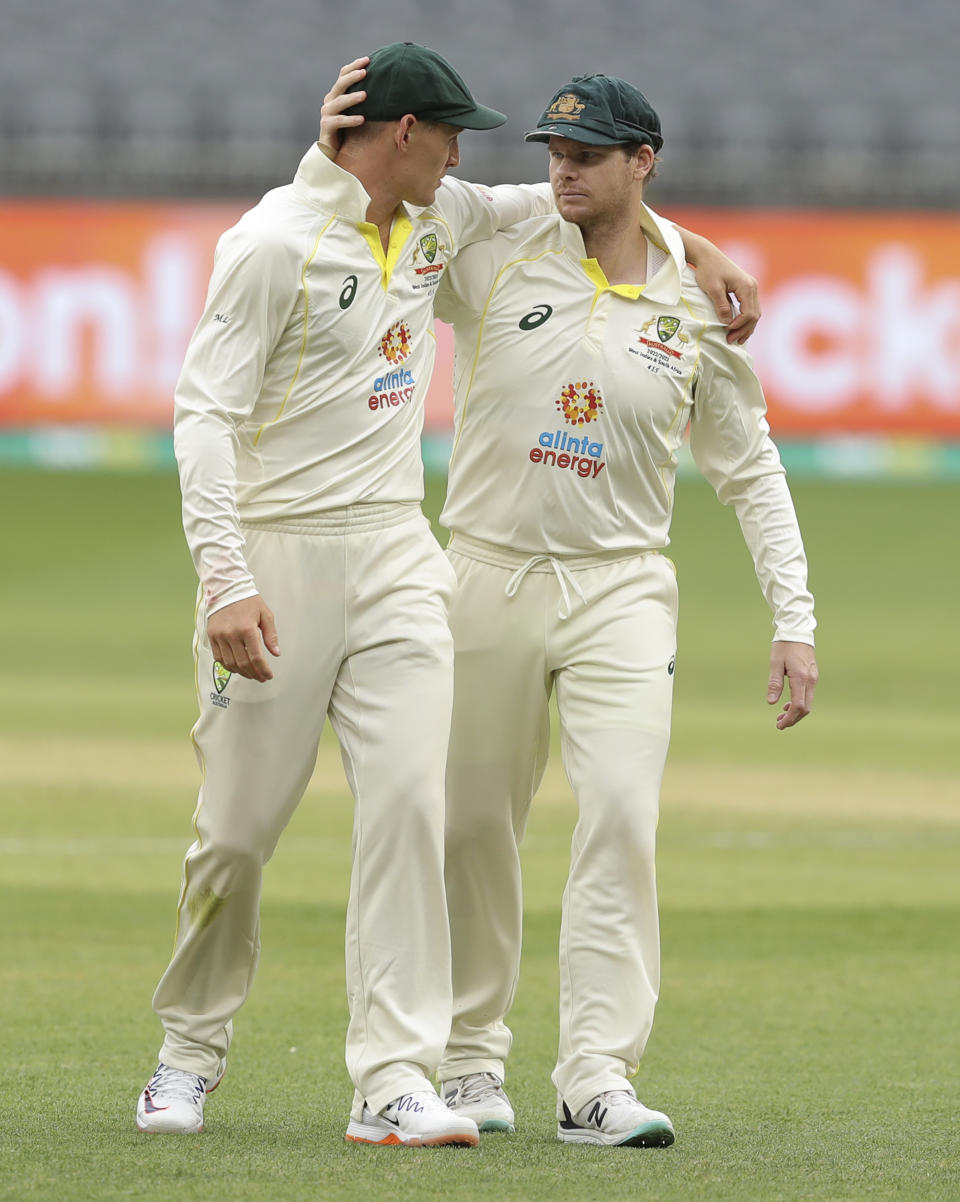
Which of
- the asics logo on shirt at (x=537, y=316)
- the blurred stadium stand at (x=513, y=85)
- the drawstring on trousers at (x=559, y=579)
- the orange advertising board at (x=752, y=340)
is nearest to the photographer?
the drawstring on trousers at (x=559, y=579)

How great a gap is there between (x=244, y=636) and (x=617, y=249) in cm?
141

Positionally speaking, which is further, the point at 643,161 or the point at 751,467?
the point at 751,467

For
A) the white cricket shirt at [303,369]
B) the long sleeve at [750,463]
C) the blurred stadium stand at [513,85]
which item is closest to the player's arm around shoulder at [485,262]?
the white cricket shirt at [303,369]

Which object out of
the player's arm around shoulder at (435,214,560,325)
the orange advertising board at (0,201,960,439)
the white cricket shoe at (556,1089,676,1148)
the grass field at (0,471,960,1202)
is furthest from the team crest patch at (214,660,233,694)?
the orange advertising board at (0,201,960,439)

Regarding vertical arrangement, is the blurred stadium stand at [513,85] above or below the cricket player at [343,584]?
above

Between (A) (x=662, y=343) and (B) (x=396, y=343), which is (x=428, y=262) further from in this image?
(A) (x=662, y=343)

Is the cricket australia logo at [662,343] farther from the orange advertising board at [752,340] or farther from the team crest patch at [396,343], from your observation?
the orange advertising board at [752,340]

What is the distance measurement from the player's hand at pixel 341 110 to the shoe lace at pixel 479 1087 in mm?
2086

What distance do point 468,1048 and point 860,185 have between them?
1801cm

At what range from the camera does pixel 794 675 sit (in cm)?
474

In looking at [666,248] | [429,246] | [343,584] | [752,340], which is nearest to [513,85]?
[752,340]

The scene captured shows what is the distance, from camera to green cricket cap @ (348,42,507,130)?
438 cm

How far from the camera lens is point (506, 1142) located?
439 cm

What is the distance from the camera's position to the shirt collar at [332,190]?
441 cm
